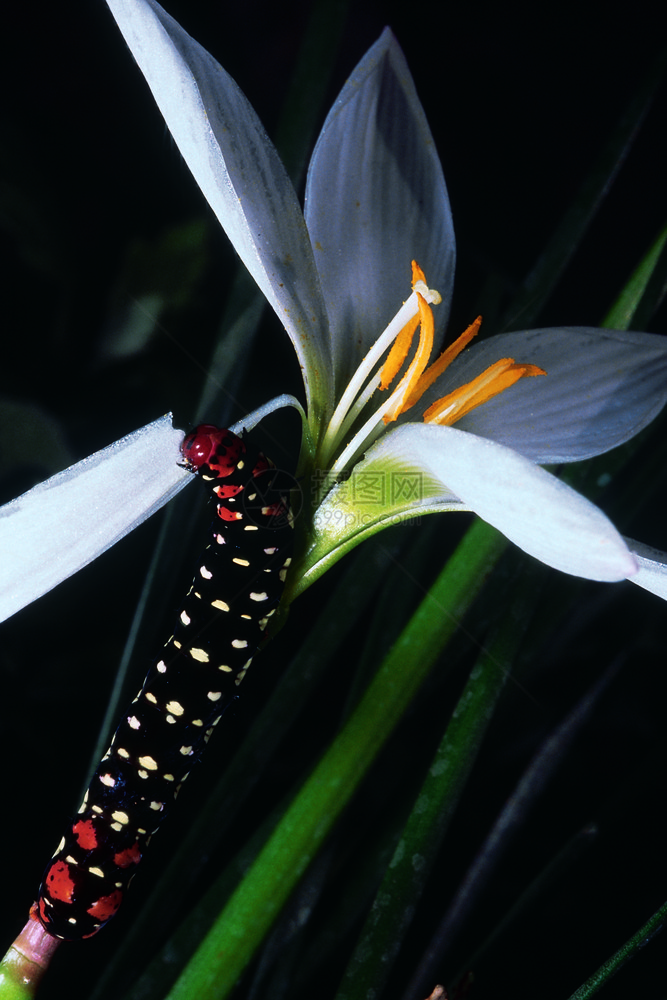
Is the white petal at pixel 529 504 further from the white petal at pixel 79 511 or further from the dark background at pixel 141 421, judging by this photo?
the dark background at pixel 141 421

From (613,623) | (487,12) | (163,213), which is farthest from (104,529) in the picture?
(487,12)

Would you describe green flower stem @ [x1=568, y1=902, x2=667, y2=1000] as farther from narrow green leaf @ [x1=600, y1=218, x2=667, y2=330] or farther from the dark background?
narrow green leaf @ [x1=600, y1=218, x2=667, y2=330]

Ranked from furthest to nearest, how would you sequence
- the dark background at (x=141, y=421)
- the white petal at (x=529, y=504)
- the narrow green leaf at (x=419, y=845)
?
1. the dark background at (x=141, y=421)
2. the narrow green leaf at (x=419, y=845)
3. the white petal at (x=529, y=504)

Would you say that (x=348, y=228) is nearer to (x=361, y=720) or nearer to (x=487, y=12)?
(x=361, y=720)

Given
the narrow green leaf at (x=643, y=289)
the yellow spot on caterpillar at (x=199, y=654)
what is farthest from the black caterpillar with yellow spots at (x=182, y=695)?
the narrow green leaf at (x=643, y=289)

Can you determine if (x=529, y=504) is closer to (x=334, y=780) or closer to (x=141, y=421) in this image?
(x=334, y=780)

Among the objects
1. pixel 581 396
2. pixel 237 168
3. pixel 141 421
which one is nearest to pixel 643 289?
pixel 581 396
